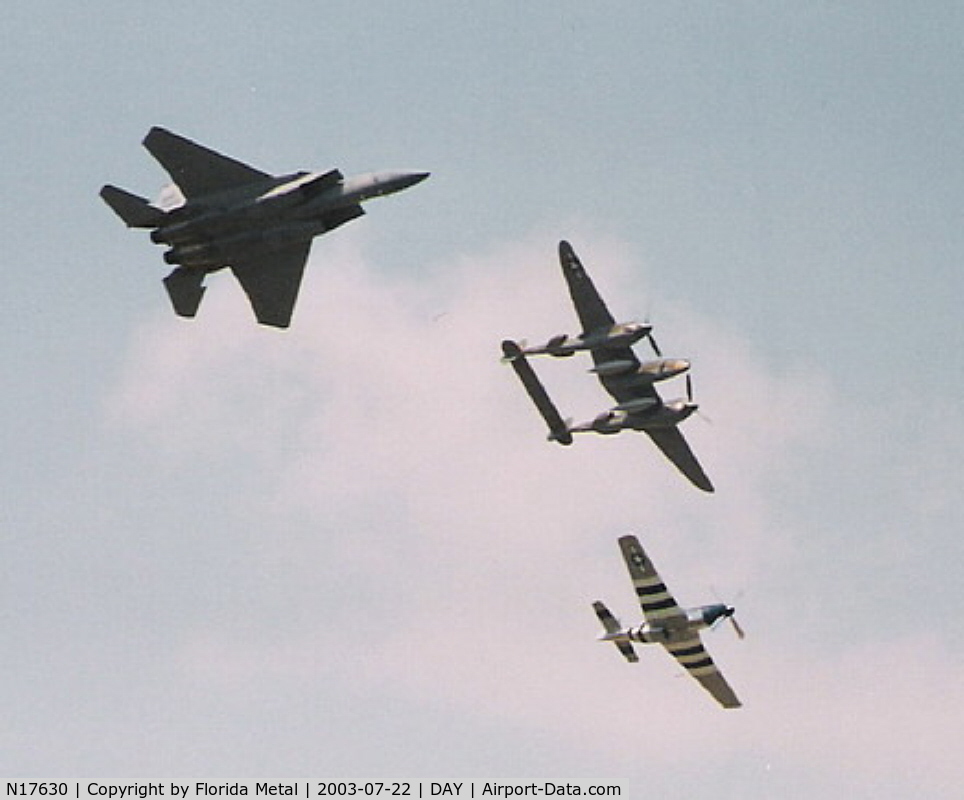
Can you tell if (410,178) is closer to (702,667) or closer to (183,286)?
(183,286)

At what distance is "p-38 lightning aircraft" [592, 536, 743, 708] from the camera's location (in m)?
79.1

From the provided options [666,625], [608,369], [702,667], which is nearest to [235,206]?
[608,369]

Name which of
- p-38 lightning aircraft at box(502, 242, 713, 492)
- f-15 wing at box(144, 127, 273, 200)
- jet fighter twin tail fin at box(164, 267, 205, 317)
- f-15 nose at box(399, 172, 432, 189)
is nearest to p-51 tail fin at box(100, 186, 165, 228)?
f-15 wing at box(144, 127, 273, 200)

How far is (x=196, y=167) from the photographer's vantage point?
6050 centimetres

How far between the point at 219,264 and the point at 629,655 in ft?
119

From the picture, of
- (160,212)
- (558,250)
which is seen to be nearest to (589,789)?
(160,212)

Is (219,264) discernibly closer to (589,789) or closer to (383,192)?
(383,192)

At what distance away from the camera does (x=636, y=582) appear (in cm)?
8319

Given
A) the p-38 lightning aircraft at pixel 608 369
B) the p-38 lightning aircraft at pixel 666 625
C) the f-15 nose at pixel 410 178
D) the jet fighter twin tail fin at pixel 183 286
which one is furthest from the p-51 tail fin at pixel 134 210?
the p-38 lightning aircraft at pixel 666 625

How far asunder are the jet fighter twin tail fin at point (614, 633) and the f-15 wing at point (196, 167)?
3715 cm

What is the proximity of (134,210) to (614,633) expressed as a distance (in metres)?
39.7

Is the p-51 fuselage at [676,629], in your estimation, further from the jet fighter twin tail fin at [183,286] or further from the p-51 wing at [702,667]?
the jet fighter twin tail fin at [183,286]

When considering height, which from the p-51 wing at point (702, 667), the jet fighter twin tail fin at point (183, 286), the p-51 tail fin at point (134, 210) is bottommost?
the p-51 wing at point (702, 667)

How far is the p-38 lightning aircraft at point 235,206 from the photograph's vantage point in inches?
2333
